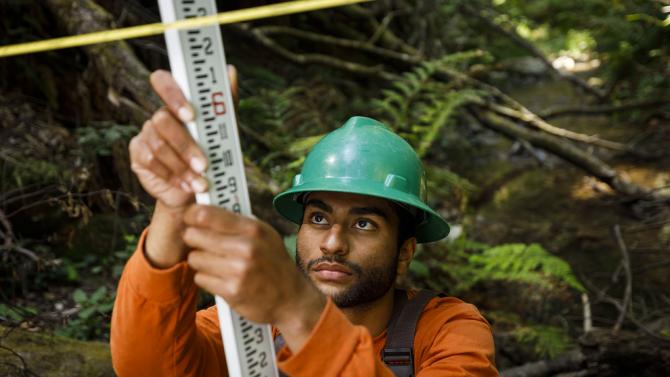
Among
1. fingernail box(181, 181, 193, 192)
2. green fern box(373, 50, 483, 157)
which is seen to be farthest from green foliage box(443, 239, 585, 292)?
fingernail box(181, 181, 193, 192)

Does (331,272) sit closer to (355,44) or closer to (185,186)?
(185,186)

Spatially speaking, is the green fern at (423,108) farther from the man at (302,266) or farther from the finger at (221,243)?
the finger at (221,243)

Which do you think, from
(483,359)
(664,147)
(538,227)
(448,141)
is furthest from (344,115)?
(483,359)

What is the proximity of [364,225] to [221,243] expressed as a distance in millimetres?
1257

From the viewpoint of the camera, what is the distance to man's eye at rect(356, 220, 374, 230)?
240cm

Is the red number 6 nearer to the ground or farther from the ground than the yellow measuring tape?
nearer to the ground

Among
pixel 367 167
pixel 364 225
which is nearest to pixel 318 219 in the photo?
pixel 364 225

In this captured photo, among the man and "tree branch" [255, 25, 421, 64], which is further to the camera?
"tree branch" [255, 25, 421, 64]

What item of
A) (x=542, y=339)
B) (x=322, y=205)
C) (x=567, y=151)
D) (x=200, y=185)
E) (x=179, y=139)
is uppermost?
(x=179, y=139)

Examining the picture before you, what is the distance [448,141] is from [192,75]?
26.8ft

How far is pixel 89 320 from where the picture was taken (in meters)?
3.60

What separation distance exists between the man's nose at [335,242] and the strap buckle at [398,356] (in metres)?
0.42

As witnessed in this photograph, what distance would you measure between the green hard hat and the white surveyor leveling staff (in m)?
1.03

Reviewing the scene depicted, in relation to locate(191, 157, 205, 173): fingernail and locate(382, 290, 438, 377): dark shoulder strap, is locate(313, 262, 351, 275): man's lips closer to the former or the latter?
locate(382, 290, 438, 377): dark shoulder strap
